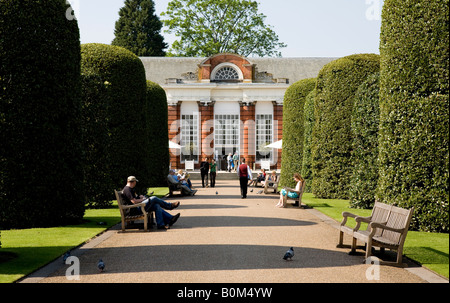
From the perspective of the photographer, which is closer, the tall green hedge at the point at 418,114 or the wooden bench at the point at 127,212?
the tall green hedge at the point at 418,114

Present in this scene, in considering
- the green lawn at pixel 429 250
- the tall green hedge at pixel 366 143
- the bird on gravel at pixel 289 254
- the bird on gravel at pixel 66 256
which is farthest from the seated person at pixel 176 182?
the bird on gravel at pixel 289 254

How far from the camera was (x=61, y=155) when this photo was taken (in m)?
11.9

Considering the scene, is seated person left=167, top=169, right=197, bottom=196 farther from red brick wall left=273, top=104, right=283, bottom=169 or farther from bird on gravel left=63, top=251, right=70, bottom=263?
red brick wall left=273, top=104, right=283, bottom=169

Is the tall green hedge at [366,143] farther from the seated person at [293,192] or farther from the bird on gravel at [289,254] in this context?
the bird on gravel at [289,254]

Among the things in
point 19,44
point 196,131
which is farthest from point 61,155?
point 196,131

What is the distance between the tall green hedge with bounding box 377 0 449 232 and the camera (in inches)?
418

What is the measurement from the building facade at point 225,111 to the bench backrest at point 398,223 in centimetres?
3249

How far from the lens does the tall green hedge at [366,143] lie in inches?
599

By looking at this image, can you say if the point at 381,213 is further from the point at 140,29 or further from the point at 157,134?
the point at 140,29

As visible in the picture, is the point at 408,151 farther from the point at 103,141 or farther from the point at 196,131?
the point at 196,131

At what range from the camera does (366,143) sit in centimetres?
1554

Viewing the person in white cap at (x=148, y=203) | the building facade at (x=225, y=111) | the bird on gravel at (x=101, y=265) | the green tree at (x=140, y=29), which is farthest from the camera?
the green tree at (x=140, y=29)

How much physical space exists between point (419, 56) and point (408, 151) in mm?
1973

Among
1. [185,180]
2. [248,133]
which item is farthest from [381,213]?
[248,133]
